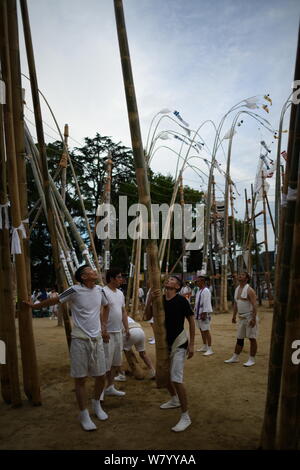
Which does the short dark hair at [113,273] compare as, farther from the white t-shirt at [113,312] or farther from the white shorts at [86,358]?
the white shorts at [86,358]

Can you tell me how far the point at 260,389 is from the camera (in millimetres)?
4355

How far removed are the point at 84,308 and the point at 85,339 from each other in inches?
11.6

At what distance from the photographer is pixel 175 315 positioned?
11.5 ft

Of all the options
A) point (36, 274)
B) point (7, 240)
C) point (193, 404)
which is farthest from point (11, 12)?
point (36, 274)

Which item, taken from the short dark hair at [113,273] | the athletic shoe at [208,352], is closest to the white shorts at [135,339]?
the short dark hair at [113,273]

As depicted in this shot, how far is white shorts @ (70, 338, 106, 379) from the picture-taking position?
328 cm

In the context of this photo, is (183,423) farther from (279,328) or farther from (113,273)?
(113,273)

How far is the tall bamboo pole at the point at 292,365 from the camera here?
2.20 m

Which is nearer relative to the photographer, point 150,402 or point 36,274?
point 150,402

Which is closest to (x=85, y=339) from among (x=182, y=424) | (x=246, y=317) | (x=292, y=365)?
(x=182, y=424)

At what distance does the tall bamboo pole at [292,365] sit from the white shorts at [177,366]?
1165 millimetres
